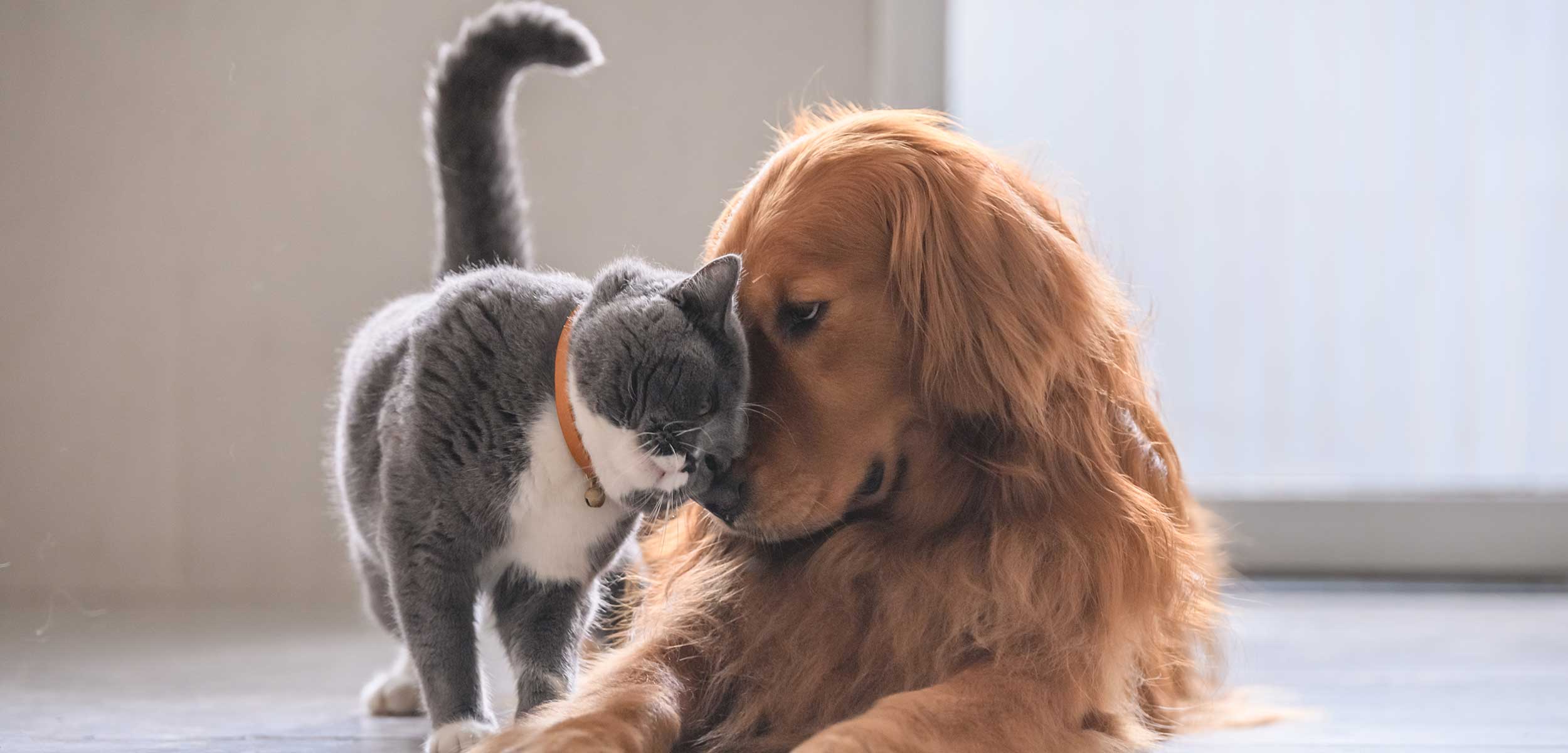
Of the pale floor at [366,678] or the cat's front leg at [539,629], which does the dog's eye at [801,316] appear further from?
the pale floor at [366,678]

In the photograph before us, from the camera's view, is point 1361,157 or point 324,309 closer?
point 324,309

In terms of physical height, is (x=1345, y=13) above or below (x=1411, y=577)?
above

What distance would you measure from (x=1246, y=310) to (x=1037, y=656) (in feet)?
5.55

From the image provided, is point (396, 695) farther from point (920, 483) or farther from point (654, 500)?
point (920, 483)

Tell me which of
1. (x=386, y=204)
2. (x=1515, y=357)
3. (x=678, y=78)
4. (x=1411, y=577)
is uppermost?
(x=678, y=78)

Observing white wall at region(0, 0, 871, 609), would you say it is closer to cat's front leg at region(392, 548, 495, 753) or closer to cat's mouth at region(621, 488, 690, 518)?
cat's front leg at region(392, 548, 495, 753)

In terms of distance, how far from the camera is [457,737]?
993mm

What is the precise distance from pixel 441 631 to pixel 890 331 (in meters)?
0.46

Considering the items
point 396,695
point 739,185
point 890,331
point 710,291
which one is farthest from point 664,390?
point 739,185

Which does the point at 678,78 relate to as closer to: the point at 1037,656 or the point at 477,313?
the point at 477,313

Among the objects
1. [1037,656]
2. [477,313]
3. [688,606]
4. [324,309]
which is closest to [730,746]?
[688,606]

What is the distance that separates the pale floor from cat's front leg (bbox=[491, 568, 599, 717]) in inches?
4.9

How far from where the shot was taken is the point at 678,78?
6.93ft

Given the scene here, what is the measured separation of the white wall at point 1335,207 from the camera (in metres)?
2.41
